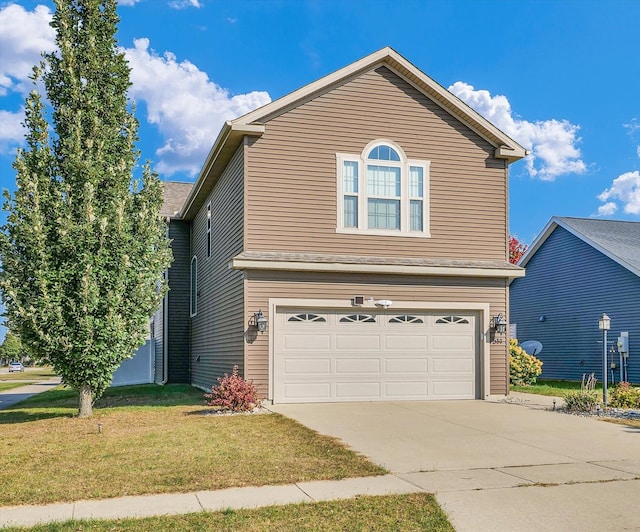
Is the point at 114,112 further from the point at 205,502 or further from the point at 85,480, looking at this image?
the point at 205,502

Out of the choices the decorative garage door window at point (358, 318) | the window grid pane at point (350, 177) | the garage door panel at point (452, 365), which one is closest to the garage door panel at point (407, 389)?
the garage door panel at point (452, 365)

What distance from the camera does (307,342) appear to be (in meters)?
15.2

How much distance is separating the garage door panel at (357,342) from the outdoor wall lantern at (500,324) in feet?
9.35

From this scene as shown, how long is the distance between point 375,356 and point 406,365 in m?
0.78

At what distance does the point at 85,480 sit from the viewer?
7.75m

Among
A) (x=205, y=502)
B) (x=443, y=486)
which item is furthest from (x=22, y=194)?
(x=443, y=486)

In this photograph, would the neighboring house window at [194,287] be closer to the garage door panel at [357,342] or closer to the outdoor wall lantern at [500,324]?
the garage door panel at [357,342]

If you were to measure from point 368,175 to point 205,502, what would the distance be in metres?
10.4

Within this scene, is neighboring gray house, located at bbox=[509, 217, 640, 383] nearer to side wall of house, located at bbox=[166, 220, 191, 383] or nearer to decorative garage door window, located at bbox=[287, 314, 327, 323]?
decorative garage door window, located at bbox=[287, 314, 327, 323]

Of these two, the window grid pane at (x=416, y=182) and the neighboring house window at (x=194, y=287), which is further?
the neighboring house window at (x=194, y=287)

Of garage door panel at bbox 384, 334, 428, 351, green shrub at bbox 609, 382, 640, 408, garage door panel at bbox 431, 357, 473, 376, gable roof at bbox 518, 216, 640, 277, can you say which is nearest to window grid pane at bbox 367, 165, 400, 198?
garage door panel at bbox 384, 334, 428, 351

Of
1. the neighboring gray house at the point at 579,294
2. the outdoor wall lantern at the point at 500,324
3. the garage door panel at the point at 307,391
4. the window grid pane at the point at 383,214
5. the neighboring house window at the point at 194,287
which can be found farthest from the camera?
the neighboring gray house at the point at 579,294

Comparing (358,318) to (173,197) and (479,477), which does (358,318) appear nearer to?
(479,477)

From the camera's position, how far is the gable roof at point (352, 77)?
15.1 metres
